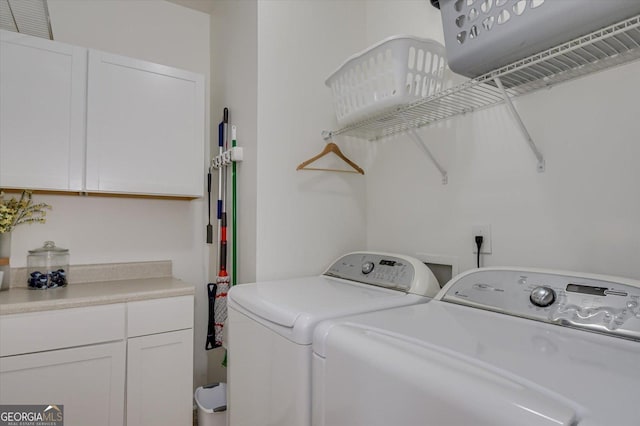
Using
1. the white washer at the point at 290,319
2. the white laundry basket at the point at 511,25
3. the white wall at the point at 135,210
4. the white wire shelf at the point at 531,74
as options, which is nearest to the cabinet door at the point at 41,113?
the white wall at the point at 135,210

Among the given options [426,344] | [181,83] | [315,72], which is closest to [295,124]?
[315,72]

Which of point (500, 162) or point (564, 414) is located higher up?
point (500, 162)

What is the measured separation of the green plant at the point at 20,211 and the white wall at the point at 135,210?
0.04 meters

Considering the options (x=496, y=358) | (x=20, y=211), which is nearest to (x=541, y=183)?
(x=496, y=358)

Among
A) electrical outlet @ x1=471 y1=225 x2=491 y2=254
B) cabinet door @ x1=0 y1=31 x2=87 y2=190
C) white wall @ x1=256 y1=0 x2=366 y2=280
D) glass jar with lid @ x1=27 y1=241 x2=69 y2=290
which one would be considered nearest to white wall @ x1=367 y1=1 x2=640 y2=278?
electrical outlet @ x1=471 y1=225 x2=491 y2=254

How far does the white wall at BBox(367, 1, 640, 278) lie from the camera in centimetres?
113

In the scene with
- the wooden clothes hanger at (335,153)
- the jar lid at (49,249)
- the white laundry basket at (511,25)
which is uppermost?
the white laundry basket at (511,25)

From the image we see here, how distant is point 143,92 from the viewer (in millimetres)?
1978

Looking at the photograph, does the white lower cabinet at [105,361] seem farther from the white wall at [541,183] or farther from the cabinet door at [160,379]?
the white wall at [541,183]

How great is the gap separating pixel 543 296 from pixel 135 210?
221 cm

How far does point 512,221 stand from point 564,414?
1010 millimetres

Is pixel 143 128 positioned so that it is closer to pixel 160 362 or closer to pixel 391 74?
pixel 160 362

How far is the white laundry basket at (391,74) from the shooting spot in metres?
1.38

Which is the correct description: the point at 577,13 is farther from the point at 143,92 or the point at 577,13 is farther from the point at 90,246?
the point at 90,246
